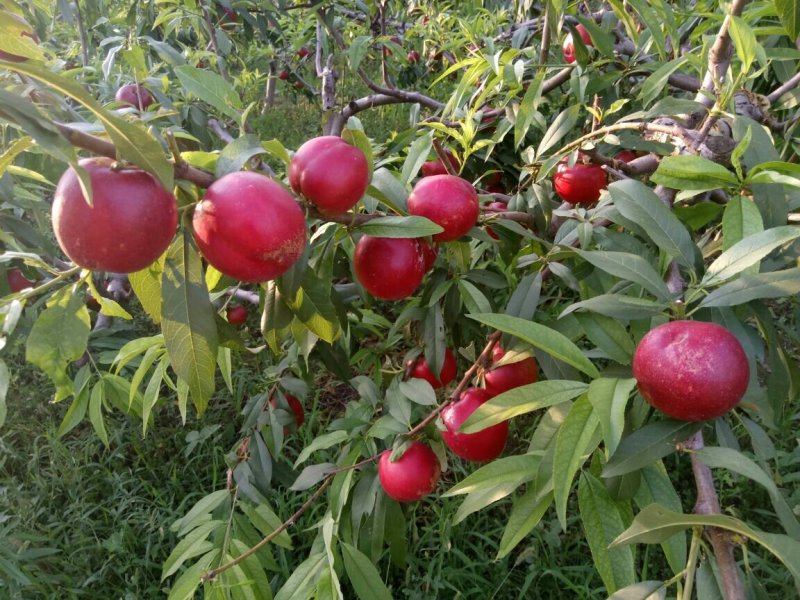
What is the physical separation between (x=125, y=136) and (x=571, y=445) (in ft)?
1.79

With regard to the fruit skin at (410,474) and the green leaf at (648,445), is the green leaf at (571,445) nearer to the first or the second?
the green leaf at (648,445)

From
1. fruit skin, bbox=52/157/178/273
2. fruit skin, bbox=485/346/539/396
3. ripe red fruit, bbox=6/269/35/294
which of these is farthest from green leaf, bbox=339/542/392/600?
ripe red fruit, bbox=6/269/35/294

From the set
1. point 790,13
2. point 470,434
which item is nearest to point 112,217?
point 470,434

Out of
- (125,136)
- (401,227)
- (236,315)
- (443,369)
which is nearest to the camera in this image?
(125,136)

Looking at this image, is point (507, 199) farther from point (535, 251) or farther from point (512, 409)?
point (512, 409)

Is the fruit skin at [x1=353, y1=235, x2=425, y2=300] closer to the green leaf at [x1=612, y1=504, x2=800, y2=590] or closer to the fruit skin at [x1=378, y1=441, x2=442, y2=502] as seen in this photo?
the fruit skin at [x1=378, y1=441, x2=442, y2=502]

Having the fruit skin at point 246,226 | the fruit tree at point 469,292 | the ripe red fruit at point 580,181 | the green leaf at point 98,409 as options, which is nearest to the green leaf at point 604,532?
the fruit tree at point 469,292

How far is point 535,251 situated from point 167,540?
5.83 feet

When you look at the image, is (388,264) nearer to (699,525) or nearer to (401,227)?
(401,227)

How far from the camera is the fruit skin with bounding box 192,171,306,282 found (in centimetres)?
67

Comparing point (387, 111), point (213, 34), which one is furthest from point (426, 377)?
point (387, 111)

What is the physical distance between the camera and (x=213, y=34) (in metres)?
2.37

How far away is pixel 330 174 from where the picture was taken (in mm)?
809

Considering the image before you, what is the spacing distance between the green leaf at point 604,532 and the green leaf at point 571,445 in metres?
0.11
